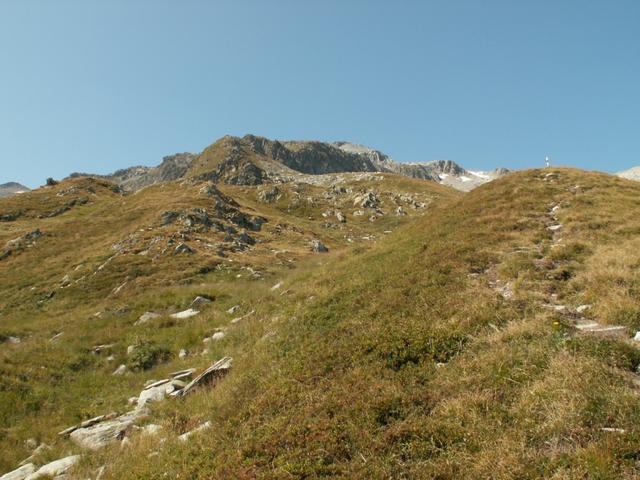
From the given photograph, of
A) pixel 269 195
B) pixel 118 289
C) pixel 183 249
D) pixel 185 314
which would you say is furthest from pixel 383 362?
pixel 269 195

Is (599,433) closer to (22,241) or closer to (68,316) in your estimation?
(68,316)

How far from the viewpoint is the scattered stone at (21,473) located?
10578 millimetres

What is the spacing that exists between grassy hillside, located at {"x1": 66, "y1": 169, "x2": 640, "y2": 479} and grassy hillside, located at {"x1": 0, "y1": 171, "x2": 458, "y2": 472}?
2087 mm

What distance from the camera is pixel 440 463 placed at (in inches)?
267

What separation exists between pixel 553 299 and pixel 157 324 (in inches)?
720

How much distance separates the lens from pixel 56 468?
10406 mm

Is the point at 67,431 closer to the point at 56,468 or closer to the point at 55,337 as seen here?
the point at 56,468

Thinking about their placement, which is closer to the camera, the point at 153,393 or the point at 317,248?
the point at 153,393

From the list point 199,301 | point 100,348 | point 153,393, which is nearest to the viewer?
point 153,393

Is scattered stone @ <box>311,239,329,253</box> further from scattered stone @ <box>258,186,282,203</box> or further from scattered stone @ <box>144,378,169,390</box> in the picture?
scattered stone @ <box>258,186,282,203</box>

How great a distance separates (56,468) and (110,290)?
25.0 meters

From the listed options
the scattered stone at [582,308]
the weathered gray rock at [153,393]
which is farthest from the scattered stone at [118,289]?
the scattered stone at [582,308]

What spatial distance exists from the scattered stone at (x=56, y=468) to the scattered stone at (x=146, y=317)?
12.2 metres

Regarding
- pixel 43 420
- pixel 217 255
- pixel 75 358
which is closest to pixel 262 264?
pixel 217 255
